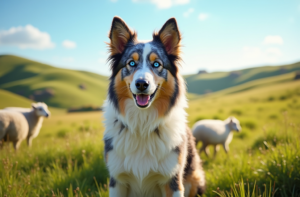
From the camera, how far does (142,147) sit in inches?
114

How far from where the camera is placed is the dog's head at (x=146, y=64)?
110 inches

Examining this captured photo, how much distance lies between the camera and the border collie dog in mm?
2781

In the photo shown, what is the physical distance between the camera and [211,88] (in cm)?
8262

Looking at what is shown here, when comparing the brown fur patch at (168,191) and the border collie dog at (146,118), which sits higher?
the border collie dog at (146,118)

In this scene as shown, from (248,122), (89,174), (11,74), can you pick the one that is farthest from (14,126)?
(11,74)

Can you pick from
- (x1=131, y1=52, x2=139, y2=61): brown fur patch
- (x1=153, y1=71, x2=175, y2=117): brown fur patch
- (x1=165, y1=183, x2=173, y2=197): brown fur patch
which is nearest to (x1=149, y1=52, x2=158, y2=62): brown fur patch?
(x1=131, y1=52, x2=139, y2=61): brown fur patch

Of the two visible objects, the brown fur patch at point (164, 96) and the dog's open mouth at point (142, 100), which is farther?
the brown fur patch at point (164, 96)

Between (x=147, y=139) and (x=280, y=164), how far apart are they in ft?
8.76

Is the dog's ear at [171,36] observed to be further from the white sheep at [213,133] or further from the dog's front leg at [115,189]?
the white sheep at [213,133]

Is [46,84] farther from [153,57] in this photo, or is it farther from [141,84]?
[141,84]

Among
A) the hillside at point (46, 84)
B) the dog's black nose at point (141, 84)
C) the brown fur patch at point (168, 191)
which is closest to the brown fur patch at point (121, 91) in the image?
the dog's black nose at point (141, 84)

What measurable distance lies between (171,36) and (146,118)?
1410mm

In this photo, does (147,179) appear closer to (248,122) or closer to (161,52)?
(161,52)

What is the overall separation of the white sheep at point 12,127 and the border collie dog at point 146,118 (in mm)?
4399
